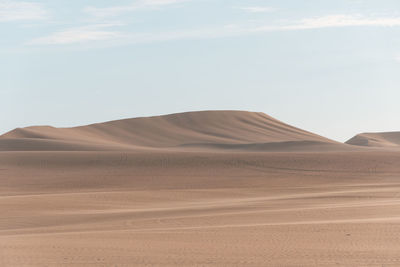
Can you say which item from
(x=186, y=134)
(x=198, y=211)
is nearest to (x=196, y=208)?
(x=198, y=211)

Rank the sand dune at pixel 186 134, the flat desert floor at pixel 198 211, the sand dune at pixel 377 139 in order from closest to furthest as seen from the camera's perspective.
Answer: the flat desert floor at pixel 198 211, the sand dune at pixel 186 134, the sand dune at pixel 377 139

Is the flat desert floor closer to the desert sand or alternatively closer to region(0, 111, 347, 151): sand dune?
the desert sand

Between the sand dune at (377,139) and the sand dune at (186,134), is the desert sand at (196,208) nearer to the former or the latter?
the sand dune at (186,134)

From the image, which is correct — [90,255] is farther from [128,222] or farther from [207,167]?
[207,167]

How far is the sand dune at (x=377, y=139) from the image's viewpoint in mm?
141875

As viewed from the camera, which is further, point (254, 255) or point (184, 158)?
point (184, 158)

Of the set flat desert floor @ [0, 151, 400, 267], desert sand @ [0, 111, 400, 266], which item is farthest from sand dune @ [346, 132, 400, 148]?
flat desert floor @ [0, 151, 400, 267]

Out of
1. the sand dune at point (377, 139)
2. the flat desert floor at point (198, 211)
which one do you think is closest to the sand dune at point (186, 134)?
the flat desert floor at point (198, 211)

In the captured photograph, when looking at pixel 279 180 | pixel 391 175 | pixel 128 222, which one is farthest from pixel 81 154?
pixel 128 222

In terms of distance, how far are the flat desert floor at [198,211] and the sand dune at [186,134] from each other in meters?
23.2

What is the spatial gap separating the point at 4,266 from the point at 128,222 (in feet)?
29.8

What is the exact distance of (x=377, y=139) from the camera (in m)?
148

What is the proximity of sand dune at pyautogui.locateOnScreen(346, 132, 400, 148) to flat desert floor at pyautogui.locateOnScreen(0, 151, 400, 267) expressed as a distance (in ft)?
302

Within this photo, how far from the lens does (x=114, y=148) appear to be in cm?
6794
